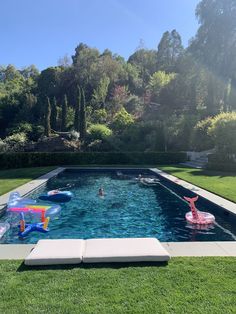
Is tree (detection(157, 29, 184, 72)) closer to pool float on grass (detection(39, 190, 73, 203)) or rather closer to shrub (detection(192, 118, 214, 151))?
shrub (detection(192, 118, 214, 151))

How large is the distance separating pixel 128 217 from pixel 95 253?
497cm

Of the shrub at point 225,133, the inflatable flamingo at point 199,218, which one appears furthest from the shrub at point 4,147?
the inflatable flamingo at point 199,218

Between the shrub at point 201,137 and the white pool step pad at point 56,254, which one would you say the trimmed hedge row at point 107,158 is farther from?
the white pool step pad at point 56,254

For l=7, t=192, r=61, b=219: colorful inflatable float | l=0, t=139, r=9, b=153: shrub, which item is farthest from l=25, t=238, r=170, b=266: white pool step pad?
l=0, t=139, r=9, b=153: shrub

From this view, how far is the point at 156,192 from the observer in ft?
45.6

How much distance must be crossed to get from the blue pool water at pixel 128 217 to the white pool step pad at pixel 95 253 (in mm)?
2580

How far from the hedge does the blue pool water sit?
5241mm

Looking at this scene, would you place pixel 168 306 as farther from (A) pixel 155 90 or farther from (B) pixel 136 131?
(A) pixel 155 90

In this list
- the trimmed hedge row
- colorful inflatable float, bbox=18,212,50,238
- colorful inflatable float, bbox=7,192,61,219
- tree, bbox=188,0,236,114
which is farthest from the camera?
tree, bbox=188,0,236,114

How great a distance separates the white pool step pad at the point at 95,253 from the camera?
4.55 meters

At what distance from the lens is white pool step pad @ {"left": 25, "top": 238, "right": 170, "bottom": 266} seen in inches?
179

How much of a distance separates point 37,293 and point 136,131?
92.8ft

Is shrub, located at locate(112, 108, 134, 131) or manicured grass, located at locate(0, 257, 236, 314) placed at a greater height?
shrub, located at locate(112, 108, 134, 131)

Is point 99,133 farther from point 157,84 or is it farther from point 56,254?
point 56,254
